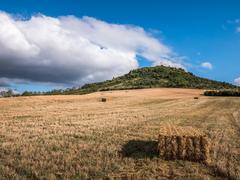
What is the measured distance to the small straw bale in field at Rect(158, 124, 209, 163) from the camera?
13.0m

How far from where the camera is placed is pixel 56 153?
13.7m

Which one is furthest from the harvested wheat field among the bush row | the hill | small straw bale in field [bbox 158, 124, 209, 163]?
the hill

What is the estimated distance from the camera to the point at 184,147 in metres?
13.1

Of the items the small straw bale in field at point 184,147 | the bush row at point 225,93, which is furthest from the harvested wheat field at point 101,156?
the bush row at point 225,93

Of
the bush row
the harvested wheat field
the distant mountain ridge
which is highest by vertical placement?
the distant mountain ridge

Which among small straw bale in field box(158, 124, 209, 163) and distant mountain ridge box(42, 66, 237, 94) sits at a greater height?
distant mountain ridge box(42, 66, 237, 94)

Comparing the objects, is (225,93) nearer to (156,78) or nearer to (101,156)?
(101,156)

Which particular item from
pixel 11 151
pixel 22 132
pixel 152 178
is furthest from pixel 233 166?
pixel 22 132

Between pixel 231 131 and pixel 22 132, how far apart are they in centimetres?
1128

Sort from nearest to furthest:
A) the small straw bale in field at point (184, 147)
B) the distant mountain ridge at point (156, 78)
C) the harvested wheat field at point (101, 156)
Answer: the harvested wheat field at point (101, 156) → the small straw bale in field at point (184, 147) → the distant mountain ridge at point (156, 78)

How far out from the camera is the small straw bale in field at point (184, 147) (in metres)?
13.0

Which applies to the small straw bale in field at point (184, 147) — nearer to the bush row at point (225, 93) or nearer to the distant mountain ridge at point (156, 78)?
the bush row at point (225, 93)

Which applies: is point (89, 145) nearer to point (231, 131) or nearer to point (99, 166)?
point (99, 166)

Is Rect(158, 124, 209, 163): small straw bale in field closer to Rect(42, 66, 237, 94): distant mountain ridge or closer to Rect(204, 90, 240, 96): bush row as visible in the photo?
Rect(204, 90, 240, 96): bush row
